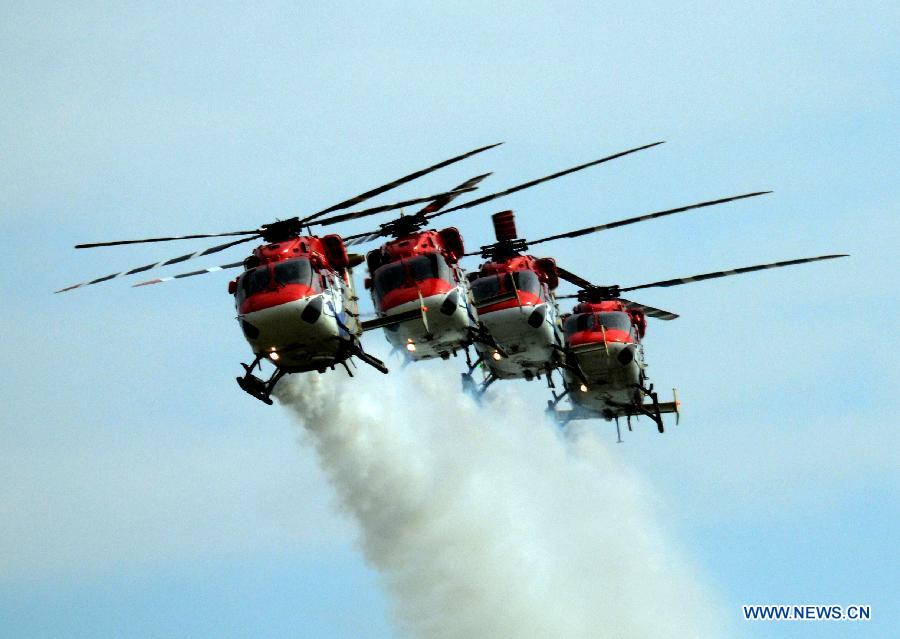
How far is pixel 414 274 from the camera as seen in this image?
5197cm

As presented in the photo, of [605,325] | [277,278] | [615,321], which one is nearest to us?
[277,278]

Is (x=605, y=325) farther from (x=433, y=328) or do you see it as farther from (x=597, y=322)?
(x=433, y=328)

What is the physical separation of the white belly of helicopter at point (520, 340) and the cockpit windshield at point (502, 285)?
1.98 ft

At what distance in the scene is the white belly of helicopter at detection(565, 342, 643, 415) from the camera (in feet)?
192

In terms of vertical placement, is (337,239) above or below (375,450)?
above

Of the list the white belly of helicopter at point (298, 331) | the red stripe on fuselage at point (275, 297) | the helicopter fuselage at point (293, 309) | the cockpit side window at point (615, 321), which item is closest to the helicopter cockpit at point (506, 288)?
the cockpit side window at point (615, 321)

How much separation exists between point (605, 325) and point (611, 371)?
1525 mm

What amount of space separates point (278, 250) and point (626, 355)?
1485 cm

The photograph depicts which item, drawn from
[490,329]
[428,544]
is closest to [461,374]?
[490,329]

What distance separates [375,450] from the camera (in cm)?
5906

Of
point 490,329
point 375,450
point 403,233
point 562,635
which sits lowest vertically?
point 562,635

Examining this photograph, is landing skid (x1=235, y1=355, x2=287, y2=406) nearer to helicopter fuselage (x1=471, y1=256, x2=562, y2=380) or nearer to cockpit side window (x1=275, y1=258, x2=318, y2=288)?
cockpit side window (x1=275, y1=258, x2=318, y2=288)

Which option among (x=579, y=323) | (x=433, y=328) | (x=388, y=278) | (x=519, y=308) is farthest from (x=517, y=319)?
(x=579, y=323)

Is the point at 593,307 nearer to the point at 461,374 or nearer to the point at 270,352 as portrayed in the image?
the point at 461,374
